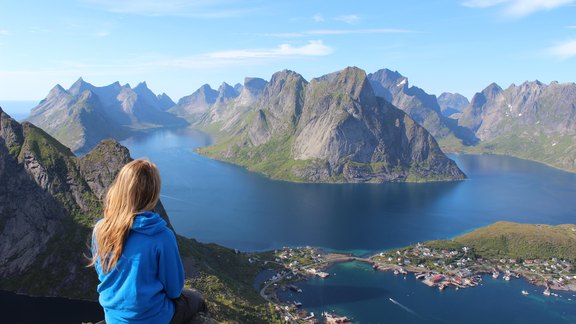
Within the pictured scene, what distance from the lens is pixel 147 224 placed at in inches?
260

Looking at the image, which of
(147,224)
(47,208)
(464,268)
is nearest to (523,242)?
(464,268)

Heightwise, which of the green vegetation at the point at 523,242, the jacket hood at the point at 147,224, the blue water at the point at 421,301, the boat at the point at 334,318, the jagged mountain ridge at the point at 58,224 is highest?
the jacket hood at the point at 147,224

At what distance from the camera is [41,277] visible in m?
90.7

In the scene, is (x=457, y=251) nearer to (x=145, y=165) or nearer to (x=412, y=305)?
(x=412, y=305)

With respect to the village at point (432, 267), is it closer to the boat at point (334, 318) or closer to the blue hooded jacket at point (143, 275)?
the boat at point (334, 318)

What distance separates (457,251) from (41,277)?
373 feet

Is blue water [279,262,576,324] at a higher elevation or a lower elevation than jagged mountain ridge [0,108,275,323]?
lower

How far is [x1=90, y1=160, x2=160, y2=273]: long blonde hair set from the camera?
661cm

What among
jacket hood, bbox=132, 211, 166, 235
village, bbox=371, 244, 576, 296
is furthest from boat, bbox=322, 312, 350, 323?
jacket hood, bbox=132, 211, 166, 235

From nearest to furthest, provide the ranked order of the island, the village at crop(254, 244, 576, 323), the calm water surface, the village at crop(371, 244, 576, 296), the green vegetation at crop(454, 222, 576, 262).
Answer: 1. the calm water surface
2. the village at crop(254, 244, 576, 323)
3. the island
4. the village at crop(371, 244, 576, 296)
5. the green vegetation at crop(454, 222, 576, 262)

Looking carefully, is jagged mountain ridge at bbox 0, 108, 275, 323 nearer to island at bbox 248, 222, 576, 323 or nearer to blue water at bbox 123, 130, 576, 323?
island at bbox 248, 222, 576, 323

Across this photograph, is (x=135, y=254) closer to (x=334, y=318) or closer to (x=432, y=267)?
(x=334, y=318)

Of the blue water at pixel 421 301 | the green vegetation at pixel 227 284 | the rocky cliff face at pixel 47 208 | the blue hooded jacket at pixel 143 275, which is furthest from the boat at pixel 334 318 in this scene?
the blue hooded jacket at pixel 143 275

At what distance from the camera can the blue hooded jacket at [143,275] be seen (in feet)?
21.8
